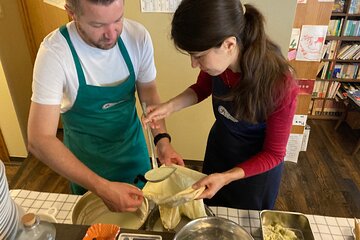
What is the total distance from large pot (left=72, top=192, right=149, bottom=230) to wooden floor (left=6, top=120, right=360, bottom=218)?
1.52 meters

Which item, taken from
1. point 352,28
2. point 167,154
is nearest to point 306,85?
point 352,28

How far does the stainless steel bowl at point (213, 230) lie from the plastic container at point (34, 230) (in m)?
0.33

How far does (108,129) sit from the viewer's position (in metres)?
1.27

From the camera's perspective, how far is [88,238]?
2.32 ft

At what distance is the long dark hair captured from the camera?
34.2 inches

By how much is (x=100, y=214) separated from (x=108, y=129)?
1.17 ft

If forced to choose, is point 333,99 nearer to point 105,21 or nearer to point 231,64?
point 231,64

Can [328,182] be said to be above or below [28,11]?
below

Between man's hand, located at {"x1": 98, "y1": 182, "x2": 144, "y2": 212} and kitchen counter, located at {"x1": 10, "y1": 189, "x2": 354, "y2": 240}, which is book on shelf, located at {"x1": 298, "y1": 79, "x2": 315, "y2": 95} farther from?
man's hand, located at {"x1": 98, "y1": 182, "x2": 144, "y2": 212}

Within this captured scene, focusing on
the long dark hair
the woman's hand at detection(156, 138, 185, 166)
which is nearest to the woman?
the long dark hair

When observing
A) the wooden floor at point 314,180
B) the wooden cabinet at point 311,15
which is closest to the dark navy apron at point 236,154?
the wooden floor at point 314,180

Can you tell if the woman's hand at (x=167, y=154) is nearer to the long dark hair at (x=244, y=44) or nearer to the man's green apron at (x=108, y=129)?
the man's green apron at (x=108, y=129)

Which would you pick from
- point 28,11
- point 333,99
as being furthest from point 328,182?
point 28,11

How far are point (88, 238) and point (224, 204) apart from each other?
86 cm
